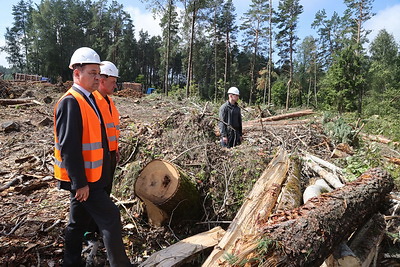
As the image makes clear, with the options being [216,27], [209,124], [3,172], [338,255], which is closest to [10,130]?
[3,172]

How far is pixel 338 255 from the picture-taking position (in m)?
2.52

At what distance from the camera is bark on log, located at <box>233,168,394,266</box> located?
6.76ft

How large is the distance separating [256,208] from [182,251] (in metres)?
0.96

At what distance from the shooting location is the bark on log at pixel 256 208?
247cm

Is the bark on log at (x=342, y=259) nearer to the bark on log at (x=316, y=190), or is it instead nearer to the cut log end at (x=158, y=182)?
the bark on log at (x=316, y=190)

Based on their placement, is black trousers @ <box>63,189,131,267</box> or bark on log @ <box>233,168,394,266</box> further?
black trousers @ <box>63,189,131,267</box>

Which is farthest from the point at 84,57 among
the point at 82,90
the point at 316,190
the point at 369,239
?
the point at 369,239

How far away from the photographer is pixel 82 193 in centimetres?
221

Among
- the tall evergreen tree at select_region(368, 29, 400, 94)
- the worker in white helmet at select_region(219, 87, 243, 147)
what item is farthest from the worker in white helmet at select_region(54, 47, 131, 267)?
the tall evergreen tree at select_region(368, 29, 400, 94)

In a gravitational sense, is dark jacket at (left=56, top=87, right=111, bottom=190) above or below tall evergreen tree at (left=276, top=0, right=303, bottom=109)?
below

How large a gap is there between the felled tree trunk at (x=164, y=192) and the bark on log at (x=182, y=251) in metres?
0.55

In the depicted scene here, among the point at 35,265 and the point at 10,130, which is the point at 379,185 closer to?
the point at 35,265

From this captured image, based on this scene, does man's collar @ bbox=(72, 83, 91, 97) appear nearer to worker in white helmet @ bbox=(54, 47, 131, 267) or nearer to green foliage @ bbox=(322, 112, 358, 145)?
worker in white helmet @ bbox=(54, 47, 131, 267)

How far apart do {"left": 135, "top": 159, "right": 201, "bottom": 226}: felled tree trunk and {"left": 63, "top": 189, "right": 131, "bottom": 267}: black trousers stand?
89 cm
